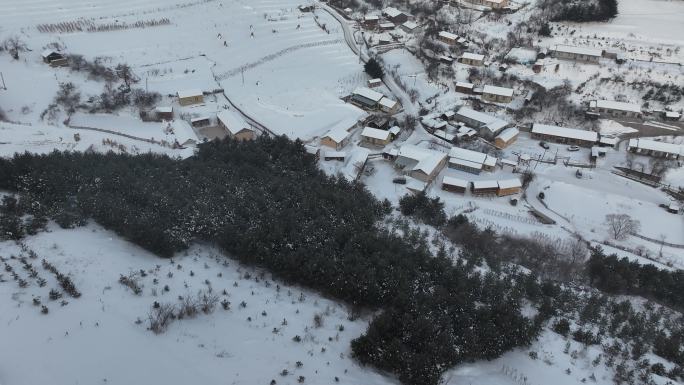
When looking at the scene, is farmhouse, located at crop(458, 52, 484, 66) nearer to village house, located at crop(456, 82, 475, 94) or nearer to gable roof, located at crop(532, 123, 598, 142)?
village house, located at crop(456, 82, 475, 94)

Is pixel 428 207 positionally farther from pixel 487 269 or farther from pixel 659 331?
pixel 659 331

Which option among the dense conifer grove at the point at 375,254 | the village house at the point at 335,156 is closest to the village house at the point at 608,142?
the dense conifer grove at the point at 375,254

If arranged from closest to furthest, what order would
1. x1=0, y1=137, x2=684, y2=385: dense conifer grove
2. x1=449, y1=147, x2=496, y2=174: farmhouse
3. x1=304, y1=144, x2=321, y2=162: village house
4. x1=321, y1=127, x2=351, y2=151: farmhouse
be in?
x1=0, y1=137, x2=684, y2=385: dense conifer grove < x1=304, y1=144, x2=321, y2=162: village house < x1=449, y1=147, x2=496, y2=174: farmhouse < x1=321, y1=127, x2=351, y2=151: farmhouse

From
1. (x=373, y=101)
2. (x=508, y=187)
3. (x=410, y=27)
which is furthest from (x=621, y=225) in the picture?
(x=410, y=27)

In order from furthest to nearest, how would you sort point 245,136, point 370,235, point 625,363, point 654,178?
point 245,136 < point 654,178 < point 370,235 < point 625,363

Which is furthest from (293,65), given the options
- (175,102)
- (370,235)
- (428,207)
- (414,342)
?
(414,342)

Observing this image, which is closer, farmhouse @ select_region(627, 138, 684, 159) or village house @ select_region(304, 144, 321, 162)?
village house @ select_region(304, 144, 321, 162)

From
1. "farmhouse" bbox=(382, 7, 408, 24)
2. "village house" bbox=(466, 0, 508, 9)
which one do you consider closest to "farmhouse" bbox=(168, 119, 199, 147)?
"farmhouse" bbox=(382, 7, 408, 24)

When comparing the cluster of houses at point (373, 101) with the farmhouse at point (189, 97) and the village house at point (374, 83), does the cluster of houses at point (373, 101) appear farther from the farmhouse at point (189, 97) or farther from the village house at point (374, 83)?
the farmhouse at point (189, 97)
